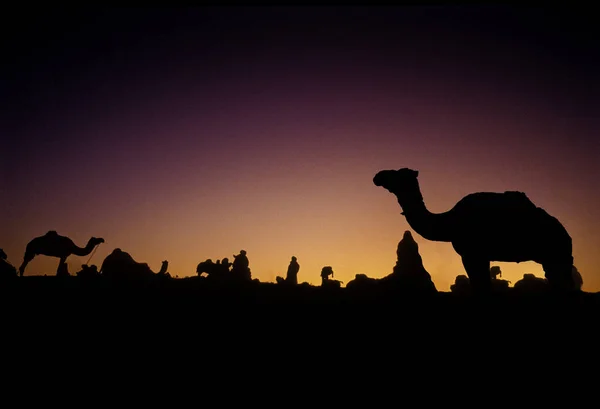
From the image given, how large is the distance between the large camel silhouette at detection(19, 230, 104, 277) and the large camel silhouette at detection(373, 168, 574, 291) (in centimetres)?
2551

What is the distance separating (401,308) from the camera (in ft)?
25.7

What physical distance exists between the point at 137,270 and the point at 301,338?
2023 cm

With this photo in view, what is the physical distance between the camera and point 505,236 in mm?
8227

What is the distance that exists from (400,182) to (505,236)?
9.83 feet

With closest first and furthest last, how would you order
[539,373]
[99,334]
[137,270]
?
[539,373] → [99,334] → [137,270]

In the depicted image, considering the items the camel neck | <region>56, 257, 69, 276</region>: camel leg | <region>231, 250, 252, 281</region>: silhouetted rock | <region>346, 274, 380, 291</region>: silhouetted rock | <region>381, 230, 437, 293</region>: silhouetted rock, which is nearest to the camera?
the camel neck

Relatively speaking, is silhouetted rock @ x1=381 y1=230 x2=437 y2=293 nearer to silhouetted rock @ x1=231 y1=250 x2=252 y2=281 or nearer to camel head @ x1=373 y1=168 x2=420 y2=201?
silhouetted rock @ x1=231 y1=250 x2=252 y2=281

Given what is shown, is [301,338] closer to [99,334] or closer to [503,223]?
[99,334]

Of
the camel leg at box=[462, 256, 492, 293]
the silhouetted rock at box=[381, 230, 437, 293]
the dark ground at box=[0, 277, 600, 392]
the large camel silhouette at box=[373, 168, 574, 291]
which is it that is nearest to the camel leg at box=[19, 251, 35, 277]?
the dark ground at box=[0, 277, 600, 392]

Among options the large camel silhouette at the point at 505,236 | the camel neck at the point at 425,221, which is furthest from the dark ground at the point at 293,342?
the camel neck at the point at 425,221

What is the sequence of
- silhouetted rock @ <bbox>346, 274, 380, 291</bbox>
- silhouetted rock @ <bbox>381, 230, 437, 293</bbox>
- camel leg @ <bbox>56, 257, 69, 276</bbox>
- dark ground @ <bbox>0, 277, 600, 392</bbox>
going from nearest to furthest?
dark ground @ <bbox>0, 277, 600, 392</bbox>, silhouetted rock @ <bbox>346, 274, 380, 291</bbox>, camel leg @ <bbox>56, 257, 69, 276</bbox>, silhouetted rock @ <bbox>381, 230, 437, 293</bbox>

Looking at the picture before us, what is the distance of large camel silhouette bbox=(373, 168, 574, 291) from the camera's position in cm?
823

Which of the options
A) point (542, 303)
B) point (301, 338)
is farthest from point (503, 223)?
point (301, 338)

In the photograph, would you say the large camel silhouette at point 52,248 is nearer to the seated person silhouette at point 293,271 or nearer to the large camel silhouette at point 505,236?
the seated person silhouette at point 293,271
